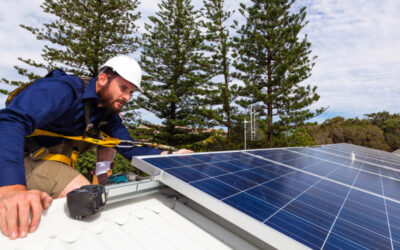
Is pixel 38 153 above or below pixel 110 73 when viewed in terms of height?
below

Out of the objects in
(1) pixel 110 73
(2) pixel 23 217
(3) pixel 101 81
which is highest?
(1) pixel 110 73

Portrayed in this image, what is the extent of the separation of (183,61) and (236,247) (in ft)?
58.7

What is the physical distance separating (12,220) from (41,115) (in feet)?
3.07

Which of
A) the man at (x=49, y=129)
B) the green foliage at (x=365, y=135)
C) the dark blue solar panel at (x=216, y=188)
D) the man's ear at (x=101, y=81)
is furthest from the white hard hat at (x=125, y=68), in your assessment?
the green foliage at (x=365, y=135)

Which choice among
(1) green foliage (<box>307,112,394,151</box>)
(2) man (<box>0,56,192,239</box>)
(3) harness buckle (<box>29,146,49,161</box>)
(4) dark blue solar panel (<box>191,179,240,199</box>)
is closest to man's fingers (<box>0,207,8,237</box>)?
(2) man (<box>0,56,192,239</box>)

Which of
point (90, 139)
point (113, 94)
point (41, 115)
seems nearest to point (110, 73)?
point (113, 94)

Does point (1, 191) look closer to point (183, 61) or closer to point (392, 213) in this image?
point (392, 213)

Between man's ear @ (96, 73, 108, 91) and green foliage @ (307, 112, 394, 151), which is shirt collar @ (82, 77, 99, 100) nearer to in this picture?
man's ear @ (96, 73, 108, 91)

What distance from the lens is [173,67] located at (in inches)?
714

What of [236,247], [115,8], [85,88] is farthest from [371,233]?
[115,8]

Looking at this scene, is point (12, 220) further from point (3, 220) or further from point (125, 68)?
point (125, 68)

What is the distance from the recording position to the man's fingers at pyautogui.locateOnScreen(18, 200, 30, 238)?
1.04 metres

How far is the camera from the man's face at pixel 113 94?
2502 mm

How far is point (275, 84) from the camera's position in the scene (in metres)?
17.5
